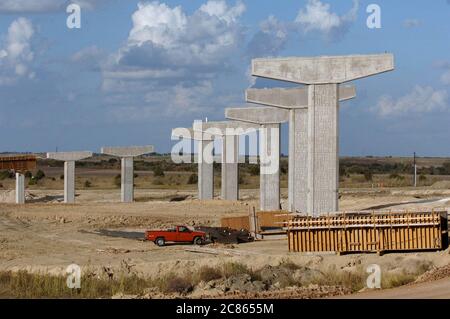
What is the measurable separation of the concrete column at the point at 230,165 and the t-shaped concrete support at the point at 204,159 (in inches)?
95.1

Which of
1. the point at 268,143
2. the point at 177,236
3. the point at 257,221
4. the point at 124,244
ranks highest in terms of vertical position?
the point at 268,143

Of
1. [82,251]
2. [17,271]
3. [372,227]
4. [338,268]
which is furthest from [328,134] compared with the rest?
[17,271]

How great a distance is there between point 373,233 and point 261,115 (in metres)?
22.4

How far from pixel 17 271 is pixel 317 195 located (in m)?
13.2

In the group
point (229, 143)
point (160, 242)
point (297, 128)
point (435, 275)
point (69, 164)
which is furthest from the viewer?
point (69, 164)

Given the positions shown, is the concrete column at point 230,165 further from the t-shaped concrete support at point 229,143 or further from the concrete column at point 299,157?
the concrete column at point 299,157

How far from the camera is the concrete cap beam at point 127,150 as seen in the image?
67.1m

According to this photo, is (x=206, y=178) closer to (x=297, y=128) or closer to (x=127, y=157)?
(x=127, y=157)

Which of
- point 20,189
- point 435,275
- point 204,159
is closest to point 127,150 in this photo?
point 204,159

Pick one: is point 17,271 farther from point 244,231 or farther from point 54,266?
point 244,231

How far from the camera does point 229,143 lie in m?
64.0

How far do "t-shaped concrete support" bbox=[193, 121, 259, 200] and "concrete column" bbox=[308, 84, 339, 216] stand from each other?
967 inches

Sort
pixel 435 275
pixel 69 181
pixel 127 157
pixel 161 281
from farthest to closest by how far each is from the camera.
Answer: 1. pixel 69 181
2. pixel 127 157
3. pixel 161 281
4. pixel 435 275

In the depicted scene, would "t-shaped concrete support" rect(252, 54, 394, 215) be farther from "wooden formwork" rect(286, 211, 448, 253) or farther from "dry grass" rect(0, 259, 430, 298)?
"dry grass" rect(0, 259, 430, 298)
